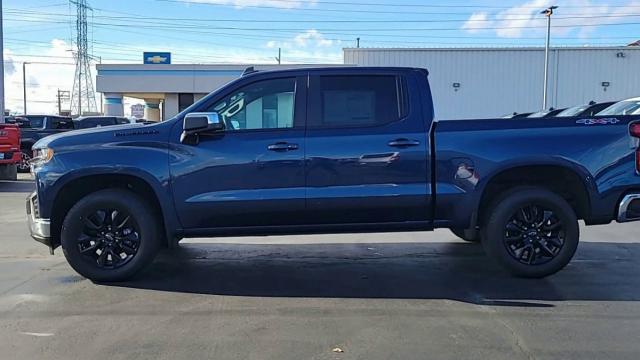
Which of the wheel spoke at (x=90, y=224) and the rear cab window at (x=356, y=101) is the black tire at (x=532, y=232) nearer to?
the rear cab window at (x=356, y=101)

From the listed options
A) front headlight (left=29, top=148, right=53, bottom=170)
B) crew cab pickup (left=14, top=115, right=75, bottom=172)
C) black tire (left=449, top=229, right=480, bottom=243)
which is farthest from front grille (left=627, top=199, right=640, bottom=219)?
crew cab pickup (left=14, top=115, right=75, bottom=172)

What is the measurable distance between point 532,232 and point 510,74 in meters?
29.9

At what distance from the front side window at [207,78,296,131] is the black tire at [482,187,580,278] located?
229cm

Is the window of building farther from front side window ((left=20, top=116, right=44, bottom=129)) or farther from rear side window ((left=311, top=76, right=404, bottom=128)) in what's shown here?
rear side window ((left=311, top=76, right=404, bottom=128))

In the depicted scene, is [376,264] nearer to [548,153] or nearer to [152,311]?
[548,153]

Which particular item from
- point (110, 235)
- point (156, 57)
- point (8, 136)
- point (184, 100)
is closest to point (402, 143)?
point (110, 235)

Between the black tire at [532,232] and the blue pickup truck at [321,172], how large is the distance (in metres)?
0.01

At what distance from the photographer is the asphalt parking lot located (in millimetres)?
4547

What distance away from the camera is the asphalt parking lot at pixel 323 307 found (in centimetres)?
455

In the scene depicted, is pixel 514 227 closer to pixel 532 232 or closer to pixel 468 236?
pixel 532 232

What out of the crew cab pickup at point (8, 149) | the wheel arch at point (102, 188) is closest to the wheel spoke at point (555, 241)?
the wheel arch at point (102, 188)

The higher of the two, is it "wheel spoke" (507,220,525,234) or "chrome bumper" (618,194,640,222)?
"chrome bumper" (618,194,640,222)

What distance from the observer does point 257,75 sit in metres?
6.30

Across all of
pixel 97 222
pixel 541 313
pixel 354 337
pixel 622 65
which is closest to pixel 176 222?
pixel 97 222
